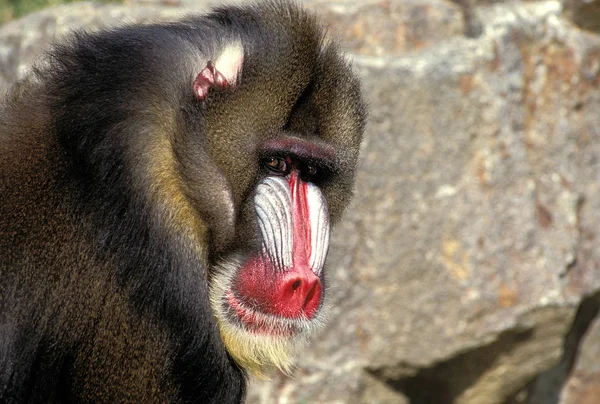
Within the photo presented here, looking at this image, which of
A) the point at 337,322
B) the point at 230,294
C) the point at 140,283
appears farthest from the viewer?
the point at 337,322

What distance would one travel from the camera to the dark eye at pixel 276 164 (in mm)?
3486

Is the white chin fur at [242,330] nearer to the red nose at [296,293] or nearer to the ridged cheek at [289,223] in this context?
the red nose at [296,293]

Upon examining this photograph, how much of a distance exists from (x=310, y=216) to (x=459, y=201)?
6.97 feet

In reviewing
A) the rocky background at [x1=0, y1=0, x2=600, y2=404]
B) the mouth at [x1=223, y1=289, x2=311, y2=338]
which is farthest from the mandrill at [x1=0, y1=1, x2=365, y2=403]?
the rocky background at [x1=0, y1=0, x2=600, y2=404]

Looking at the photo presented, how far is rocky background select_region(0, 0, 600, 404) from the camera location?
5.39m

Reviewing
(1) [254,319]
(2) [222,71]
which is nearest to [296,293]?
(1) [254,319]

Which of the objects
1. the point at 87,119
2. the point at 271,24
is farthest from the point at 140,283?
the point at 271,24

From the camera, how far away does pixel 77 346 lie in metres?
3.23

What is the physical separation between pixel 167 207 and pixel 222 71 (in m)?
0.50

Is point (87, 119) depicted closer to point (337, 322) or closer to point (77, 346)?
point (77, 346)

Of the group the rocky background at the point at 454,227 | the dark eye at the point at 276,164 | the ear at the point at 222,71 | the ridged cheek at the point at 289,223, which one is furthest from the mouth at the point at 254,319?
the rocky background at the point at 454,227

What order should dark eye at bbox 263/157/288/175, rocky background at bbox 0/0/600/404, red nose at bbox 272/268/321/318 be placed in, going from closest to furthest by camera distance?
1. red nose at bbox 272/268/321/318
2. dark eye at bbox 263/157/288/175
3. rocky background at bbox 0/0/600/404

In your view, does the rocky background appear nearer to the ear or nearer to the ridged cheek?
the ridged cheek

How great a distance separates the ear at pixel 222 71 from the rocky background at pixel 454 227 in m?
1.98
